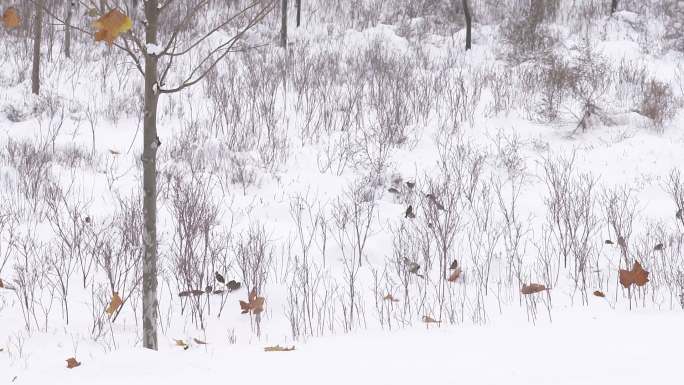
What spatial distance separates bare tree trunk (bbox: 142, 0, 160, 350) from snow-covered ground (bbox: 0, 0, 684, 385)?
0.65 feet

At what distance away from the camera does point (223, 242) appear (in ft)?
12.9

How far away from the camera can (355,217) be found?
4066 millimetres

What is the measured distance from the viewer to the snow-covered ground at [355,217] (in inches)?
93.8

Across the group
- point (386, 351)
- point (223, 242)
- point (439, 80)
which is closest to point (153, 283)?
point (386, 351)

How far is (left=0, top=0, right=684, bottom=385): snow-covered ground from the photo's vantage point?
2383 millimetres

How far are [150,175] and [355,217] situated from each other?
1.87 metres

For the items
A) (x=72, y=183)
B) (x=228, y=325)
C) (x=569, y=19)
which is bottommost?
(x=228, y=325)

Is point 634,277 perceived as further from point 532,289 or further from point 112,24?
point 112,24

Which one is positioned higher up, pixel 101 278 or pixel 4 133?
pixel 4 133

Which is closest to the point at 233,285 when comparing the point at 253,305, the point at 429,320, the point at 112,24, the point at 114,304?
the point at 253,305

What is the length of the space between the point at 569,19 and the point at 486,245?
10737mm

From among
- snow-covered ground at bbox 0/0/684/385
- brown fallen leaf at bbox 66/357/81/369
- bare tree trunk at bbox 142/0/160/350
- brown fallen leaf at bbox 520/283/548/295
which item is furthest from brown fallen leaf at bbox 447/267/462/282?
brown fallen leaf at bbox 66/357/81/369

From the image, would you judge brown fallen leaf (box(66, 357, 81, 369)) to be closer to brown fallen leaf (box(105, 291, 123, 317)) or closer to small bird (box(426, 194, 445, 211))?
brown fallen leaf (box(105, 291, 123, 317))

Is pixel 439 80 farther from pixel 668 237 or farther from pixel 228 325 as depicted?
pixel 228 325
